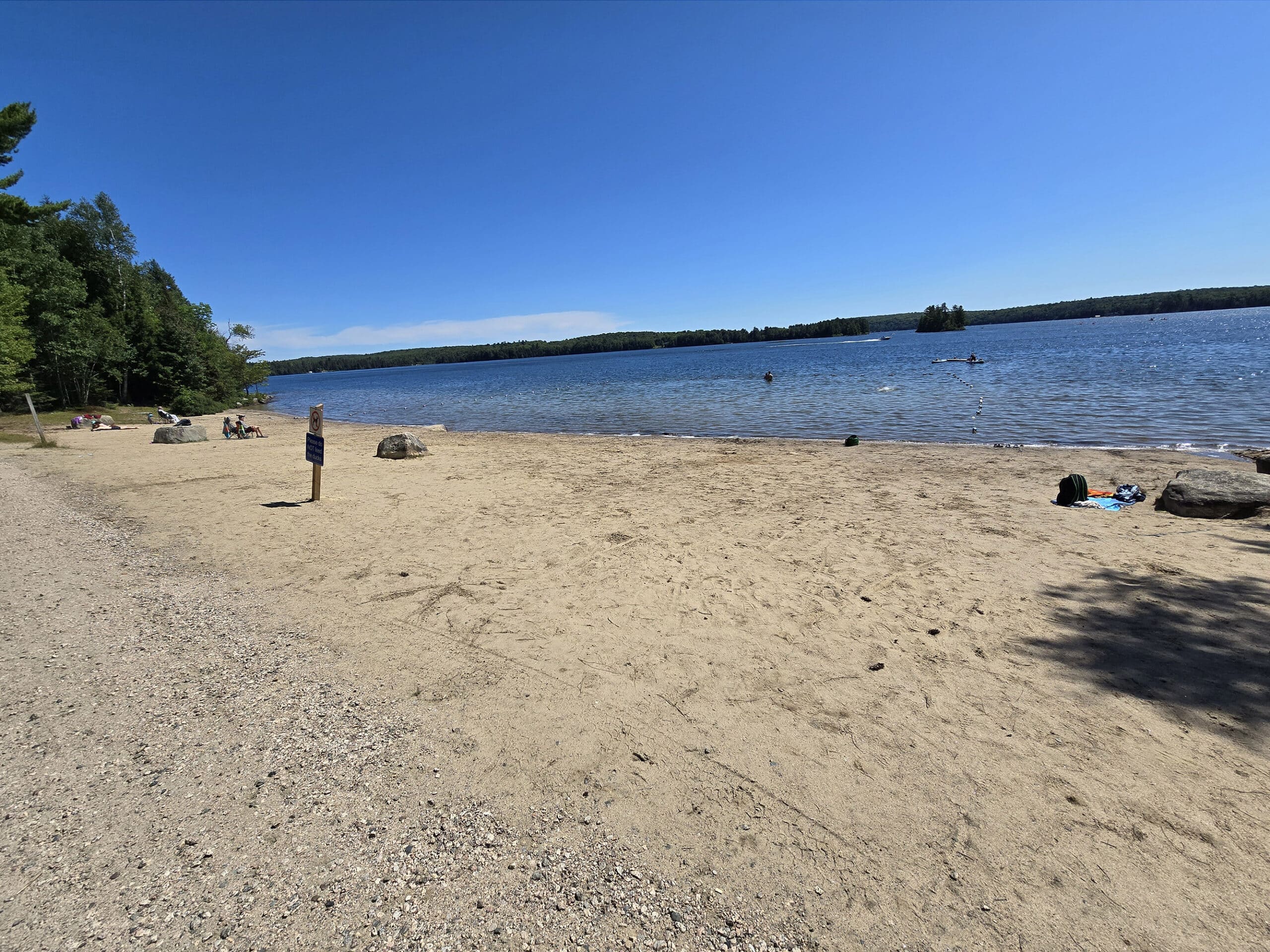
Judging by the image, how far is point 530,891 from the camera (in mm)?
2461

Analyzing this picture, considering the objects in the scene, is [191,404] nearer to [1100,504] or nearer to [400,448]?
[400,448]

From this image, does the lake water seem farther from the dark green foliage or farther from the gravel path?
the gravel path

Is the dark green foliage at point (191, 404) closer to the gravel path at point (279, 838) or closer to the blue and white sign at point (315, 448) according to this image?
the blue and white sign at point (315, 448)

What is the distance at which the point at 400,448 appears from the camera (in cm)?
1559

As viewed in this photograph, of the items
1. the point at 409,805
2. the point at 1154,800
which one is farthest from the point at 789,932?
the point at 1154,800

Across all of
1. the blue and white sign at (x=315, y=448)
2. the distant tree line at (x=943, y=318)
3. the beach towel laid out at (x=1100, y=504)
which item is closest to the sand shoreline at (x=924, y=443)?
the beach towel laid out at (x=1100, y=504)

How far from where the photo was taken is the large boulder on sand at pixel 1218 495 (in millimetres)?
7832

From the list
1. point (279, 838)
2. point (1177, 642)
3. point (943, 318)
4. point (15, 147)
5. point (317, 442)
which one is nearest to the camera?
point (279, 838)

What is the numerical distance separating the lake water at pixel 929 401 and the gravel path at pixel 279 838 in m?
18.0

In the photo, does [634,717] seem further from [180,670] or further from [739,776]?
[180,670]

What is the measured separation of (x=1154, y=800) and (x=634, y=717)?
3.06 metres

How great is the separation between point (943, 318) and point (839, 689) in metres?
183

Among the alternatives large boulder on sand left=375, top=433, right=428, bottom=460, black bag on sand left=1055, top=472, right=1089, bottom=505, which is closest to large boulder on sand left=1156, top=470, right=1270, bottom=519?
black bag on sand left=1055, top=472, right=1089, bottom=505

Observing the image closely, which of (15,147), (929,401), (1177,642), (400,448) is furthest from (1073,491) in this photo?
(15,147)
